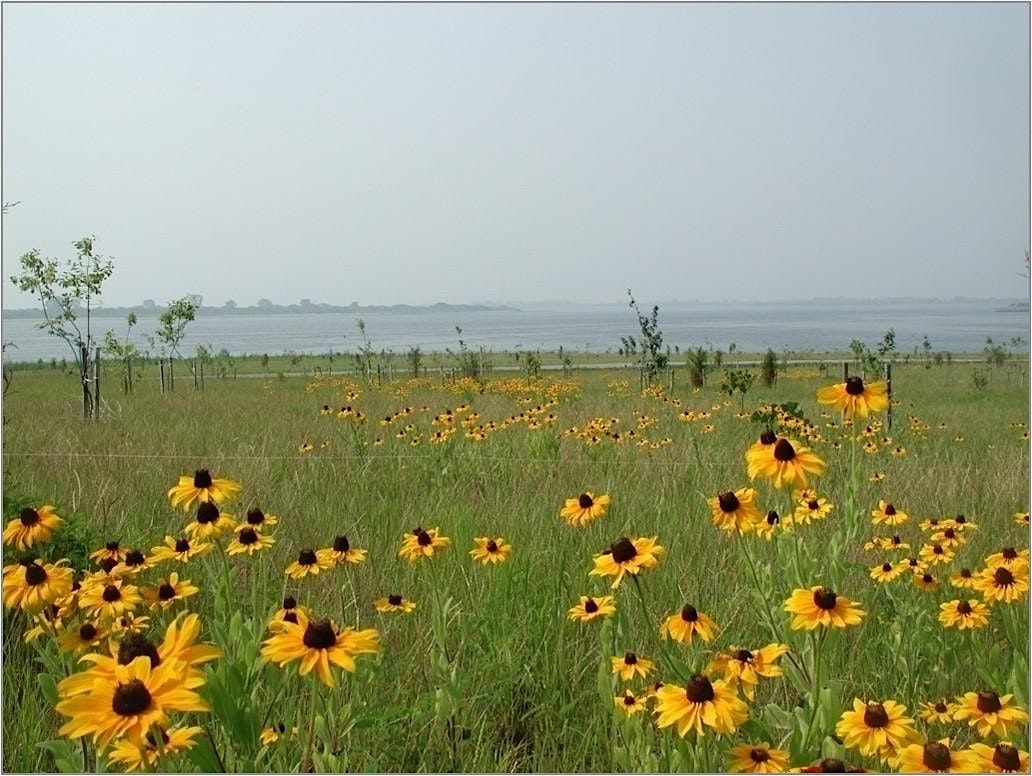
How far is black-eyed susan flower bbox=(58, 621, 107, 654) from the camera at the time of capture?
1.85 metres

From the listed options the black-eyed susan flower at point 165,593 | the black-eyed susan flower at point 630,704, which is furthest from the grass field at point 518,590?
the black-eyed susan flower at point 165,593

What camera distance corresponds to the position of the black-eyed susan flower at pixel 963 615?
2.54 metres

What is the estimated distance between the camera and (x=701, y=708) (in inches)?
62.1

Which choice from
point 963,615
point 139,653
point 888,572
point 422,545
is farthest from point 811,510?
point 139,653

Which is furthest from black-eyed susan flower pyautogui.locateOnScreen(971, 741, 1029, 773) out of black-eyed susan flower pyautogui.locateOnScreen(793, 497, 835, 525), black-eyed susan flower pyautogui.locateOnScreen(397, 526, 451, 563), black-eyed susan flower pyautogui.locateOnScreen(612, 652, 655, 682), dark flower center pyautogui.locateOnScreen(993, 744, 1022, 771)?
black-eyed susan flower pyautogui.locateOnScreen(793, 497, 835, 525)

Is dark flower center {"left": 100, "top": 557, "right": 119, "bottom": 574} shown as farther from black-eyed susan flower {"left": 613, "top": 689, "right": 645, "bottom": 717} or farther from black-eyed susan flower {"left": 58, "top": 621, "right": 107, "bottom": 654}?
black-eyed susan flower {"left": 613, "top": 689, "right": 645, "bottom": 717}

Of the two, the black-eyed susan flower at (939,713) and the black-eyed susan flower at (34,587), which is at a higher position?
the black-eyed susan flower at (34,587)

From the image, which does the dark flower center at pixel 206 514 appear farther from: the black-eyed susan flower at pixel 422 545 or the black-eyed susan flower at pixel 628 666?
the black-eyed susan flower at pixel 628 666

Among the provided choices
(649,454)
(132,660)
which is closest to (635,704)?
(132,660)

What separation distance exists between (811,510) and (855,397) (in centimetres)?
111

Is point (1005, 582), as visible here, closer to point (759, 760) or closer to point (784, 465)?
point (784, 465)

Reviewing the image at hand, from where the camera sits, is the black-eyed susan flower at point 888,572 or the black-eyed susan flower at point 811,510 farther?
the black-eyed susan flower at point 811,510

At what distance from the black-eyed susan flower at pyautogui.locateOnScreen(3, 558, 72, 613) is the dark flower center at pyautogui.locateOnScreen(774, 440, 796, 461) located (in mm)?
1761

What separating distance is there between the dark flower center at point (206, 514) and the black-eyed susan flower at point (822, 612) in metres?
1.49
